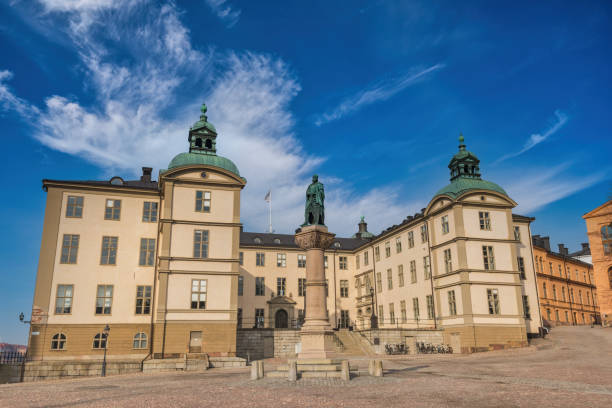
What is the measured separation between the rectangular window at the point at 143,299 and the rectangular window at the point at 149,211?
5388 millimetres

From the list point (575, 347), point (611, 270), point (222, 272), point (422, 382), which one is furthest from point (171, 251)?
point (611, 270)

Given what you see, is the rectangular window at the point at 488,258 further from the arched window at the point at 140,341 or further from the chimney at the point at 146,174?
the chimney at the point at 146,174

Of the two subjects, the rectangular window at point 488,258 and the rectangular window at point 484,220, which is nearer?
the rectangular window at point 488,258

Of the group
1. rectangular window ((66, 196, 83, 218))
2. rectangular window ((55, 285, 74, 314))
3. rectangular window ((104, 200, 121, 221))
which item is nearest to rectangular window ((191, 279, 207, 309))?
rectangular window ((104, 200, 121, 221))

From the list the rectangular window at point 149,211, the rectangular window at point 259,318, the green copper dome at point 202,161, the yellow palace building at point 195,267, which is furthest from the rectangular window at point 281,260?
the rectangular window at point 149,211

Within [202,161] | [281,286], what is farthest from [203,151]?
[281,286]

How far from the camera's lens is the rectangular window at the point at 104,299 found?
1353 inches

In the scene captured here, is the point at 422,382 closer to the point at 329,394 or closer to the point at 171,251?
the point at 329,394

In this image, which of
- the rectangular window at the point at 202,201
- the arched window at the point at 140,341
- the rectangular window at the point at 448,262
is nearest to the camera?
the arched window at the point at 140,341

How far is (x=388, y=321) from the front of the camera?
164ft

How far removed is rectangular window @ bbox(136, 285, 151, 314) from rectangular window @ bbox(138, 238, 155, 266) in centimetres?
189

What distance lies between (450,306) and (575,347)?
9.50 meters

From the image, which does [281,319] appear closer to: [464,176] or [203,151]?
[203,151]

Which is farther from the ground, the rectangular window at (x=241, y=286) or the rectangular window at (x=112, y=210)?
the rectangular window at (x=112, y=210)
